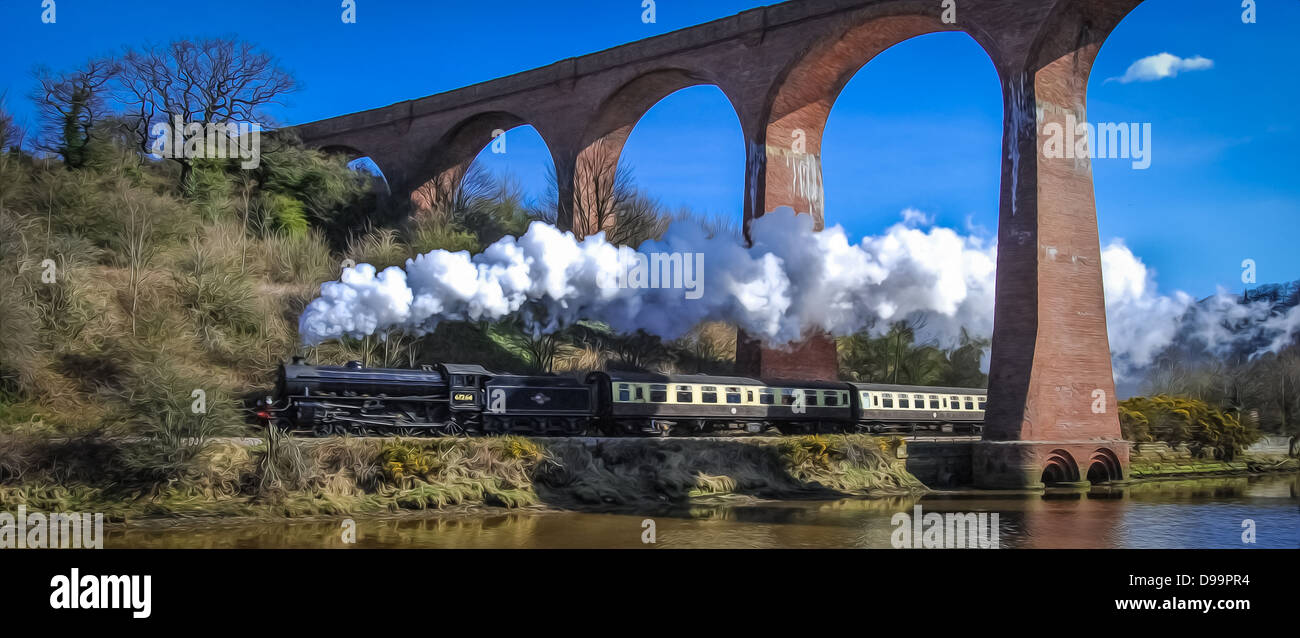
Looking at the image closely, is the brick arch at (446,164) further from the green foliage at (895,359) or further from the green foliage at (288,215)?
the green foliage at (895,359)

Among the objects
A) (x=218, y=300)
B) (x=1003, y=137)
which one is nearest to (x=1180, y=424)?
(x=1003, y=137)

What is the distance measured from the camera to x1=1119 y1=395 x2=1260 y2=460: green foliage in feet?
88.8

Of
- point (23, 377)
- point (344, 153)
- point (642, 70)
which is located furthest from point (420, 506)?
point (344, 153)

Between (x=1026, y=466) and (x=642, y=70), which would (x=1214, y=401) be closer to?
(x=1026, y=466)

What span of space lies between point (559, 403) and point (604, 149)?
1365 cm

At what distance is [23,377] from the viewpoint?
19.9 meters

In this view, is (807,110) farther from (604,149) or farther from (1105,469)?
(1105,469)

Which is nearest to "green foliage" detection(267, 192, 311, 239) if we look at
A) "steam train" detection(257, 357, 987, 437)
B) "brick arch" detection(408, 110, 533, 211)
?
"brick arch" detection(408, 110, 533, 211)

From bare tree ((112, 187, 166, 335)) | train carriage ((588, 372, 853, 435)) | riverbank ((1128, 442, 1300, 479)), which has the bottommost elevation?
riverbank ((1128, 442, 1300, 479))

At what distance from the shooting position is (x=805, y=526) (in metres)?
17.2

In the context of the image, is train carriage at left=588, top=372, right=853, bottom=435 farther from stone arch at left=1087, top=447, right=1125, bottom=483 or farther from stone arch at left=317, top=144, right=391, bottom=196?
stone arch at left=317, top=144, right=391, bottom=196

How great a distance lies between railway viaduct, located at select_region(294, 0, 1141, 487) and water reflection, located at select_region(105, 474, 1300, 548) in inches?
81.7

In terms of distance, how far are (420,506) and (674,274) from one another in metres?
9.10

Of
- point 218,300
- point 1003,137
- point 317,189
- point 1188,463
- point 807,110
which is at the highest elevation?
point 807,110
